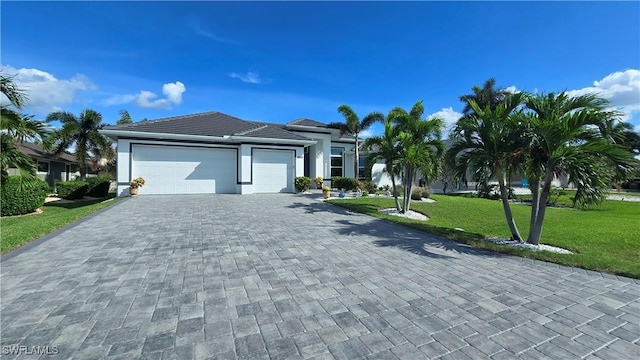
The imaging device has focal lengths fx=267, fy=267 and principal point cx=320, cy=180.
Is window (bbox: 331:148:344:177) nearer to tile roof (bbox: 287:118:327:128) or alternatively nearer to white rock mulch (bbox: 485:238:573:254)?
tile roof (bbox: 287:118:327:128)

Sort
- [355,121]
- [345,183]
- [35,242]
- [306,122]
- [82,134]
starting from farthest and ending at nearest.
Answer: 1. [82,134]
2. [306,122]
3. [355,121]
4. [345,183]
5. [35,242]

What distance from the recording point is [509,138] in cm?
648

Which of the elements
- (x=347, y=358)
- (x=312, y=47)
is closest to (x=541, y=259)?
(x=347, y=358)

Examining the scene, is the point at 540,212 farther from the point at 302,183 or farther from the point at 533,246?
the point at 302,183

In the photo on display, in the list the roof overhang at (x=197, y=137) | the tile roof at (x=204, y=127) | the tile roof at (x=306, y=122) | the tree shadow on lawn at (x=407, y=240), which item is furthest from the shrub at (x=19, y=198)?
the tile roof at (x=306, y=122)

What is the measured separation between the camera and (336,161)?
23531 mm

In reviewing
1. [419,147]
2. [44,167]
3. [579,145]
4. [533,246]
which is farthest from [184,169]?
[44,167]

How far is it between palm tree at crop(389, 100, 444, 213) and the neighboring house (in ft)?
87.3

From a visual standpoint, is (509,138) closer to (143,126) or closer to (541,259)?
(541,259)

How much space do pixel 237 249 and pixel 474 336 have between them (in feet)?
14.0

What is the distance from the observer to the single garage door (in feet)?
50.8

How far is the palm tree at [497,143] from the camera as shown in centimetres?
644

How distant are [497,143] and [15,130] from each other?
12288mm

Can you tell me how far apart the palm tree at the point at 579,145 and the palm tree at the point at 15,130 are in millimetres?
12591
